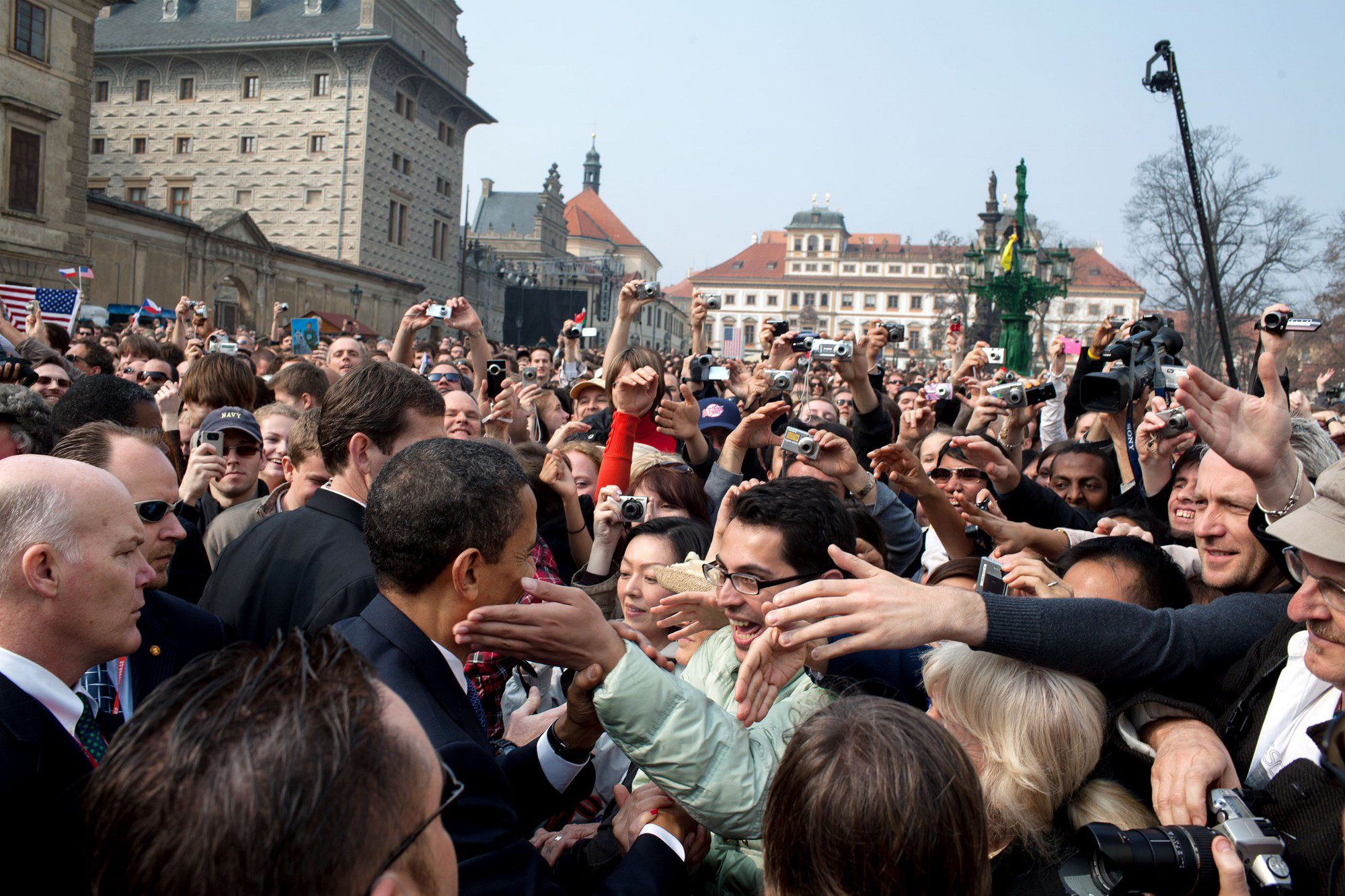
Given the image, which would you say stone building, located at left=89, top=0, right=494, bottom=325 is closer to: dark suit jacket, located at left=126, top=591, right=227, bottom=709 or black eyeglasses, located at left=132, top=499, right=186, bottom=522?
black eyeglasses, located at left=132, top=499, right=186, bottom=522

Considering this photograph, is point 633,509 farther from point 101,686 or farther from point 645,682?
point 101,686

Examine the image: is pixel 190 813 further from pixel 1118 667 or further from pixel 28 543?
pixel 1118 667

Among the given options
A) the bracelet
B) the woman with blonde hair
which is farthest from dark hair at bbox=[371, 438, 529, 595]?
the bracelet

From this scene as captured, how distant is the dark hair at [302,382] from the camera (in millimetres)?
5852

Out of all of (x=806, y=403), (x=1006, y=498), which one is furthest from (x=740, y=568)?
(x=806, y=403)

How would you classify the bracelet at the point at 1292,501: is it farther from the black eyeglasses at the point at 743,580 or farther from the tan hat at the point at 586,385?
the tan hat at the point at 586,385

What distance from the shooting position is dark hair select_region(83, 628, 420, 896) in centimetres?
109

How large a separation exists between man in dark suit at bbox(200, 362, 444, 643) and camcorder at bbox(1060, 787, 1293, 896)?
202cm

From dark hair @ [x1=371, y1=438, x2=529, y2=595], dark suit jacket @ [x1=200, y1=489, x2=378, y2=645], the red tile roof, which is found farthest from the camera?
the red tile roof

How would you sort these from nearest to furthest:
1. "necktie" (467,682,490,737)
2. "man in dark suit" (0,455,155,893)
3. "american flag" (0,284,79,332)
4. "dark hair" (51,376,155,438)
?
"man in dark suit" (0,455,155,893) → "necktie" (467,682,490,737) → "dark hair" (51,376,155,438) → "american flag" (0,284,79,332)

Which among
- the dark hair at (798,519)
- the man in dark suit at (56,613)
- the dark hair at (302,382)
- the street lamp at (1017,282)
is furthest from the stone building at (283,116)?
the man in dark suit at (56,613)

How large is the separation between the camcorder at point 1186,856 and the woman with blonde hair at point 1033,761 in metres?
0.25

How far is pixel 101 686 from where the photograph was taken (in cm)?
262

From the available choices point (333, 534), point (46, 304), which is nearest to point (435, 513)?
point (333, 534)
